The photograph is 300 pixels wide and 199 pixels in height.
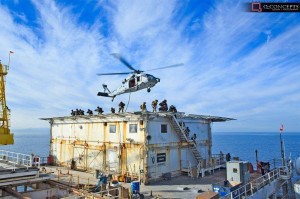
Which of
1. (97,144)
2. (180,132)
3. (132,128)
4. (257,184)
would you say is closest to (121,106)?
(132,128)

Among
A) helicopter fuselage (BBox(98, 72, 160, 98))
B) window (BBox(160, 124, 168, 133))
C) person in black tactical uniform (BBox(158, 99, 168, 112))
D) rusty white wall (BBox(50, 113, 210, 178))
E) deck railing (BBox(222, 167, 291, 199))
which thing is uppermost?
helicopter fuselage (BBox(98, 72, 160, 98))

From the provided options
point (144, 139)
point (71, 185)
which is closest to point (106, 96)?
point (144, 139)

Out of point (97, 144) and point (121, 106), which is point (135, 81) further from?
point (97, 144)

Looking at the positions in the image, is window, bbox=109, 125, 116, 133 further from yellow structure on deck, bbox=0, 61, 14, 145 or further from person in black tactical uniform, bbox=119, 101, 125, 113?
yellow structure on deck, bbox=0, 61, 14, 145

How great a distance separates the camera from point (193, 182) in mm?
22297

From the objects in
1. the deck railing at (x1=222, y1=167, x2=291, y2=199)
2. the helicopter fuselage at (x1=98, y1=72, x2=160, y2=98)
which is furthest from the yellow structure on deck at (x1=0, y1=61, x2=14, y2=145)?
the deck railing at (x1=222, y1=167, x2=291, y2=199)

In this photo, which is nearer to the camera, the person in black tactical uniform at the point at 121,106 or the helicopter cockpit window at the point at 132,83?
the helicopter cockpit window at the point at 132,83

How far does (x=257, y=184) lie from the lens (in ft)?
58.9

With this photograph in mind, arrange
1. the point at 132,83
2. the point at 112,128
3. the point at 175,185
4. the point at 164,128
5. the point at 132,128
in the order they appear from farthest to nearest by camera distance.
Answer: the point at 112,128, the point at 132,83, the point at 164,128, the point at 132,128, the point at 175,185

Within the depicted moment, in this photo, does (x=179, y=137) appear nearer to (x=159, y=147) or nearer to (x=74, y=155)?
Answer: (x=159, y=147)

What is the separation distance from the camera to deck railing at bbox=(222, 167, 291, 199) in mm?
16031

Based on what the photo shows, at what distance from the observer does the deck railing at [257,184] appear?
16.0m

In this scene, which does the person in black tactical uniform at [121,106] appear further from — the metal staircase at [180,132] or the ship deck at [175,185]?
the ship deck at [175,185]

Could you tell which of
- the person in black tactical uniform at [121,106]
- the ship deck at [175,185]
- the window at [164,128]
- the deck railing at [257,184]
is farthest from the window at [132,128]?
the deck railing at [257,184]
